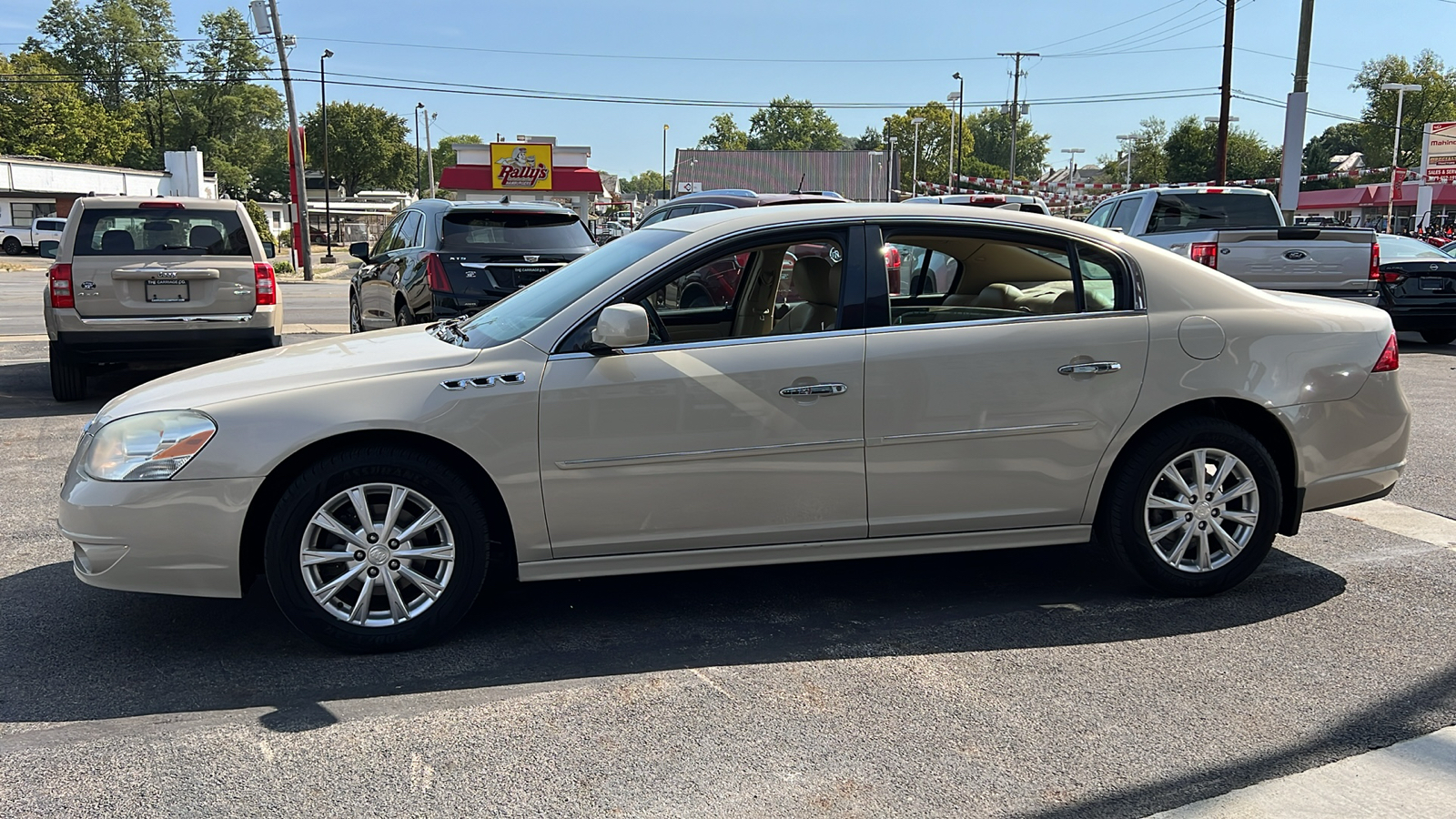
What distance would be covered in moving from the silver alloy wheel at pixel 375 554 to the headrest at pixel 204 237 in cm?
649

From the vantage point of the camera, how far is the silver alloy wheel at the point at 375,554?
393 centimetres

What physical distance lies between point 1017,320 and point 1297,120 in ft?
67.7

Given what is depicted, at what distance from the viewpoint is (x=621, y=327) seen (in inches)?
158

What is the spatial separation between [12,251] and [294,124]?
78.2ft

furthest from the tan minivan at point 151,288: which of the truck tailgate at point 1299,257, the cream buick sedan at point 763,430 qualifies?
the truck tailgate at point 1299,257

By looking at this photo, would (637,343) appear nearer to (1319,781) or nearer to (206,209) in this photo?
(1319,781)

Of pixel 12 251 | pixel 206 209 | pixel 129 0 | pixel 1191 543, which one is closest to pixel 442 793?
pixel 1191 543

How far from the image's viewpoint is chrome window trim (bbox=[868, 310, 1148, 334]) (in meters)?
4.36

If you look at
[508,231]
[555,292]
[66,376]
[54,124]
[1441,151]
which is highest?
[54,124]

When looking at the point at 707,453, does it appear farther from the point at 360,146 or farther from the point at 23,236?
the point at 360,146

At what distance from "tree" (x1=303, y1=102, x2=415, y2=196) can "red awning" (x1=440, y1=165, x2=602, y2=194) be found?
49.9 m

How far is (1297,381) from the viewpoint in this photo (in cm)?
462

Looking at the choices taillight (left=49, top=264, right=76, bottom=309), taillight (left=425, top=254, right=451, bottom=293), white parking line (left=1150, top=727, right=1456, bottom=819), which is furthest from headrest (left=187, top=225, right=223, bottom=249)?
white parking line (left=1150, top=727, right=1456, bottom=819)

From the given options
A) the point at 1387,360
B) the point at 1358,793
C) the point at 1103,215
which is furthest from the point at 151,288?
the point at 1103,215
